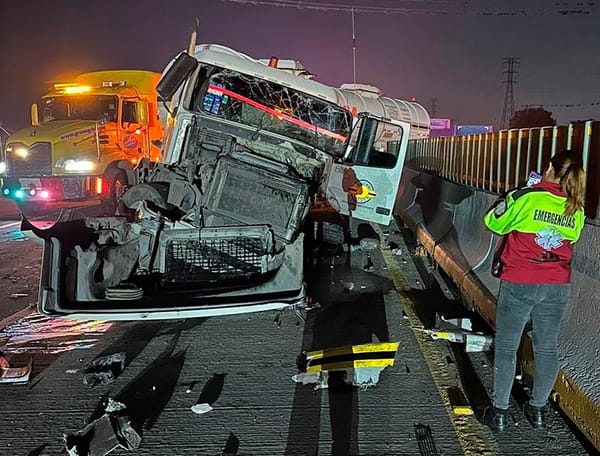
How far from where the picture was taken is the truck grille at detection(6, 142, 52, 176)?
13.7m

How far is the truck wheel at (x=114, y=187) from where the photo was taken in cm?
1340

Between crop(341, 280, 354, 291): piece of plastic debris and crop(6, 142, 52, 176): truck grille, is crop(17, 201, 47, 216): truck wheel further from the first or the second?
crop(341, 280, 354, 291): piece of plastic debris

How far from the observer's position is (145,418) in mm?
4160

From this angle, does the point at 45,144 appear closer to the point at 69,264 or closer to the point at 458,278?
the point at 69,264

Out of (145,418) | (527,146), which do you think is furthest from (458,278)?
(145,418)

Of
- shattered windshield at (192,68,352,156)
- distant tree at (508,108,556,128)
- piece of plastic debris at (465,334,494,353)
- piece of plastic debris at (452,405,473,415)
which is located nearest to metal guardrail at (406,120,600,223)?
piece of plastic debris at (465,334,494,353)

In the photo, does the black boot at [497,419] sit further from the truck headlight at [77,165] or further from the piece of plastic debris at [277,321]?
the truck headlight at [77,165]

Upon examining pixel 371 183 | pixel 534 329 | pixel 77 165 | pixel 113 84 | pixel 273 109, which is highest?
pixel 113 84

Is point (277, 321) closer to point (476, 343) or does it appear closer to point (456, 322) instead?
point (456, 322)

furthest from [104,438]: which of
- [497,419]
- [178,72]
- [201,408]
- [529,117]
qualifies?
[529,117]

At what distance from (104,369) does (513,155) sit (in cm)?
601

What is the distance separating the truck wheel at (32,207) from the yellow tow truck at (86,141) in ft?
0.32

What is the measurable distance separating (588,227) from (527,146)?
327cm

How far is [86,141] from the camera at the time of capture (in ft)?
44.9
